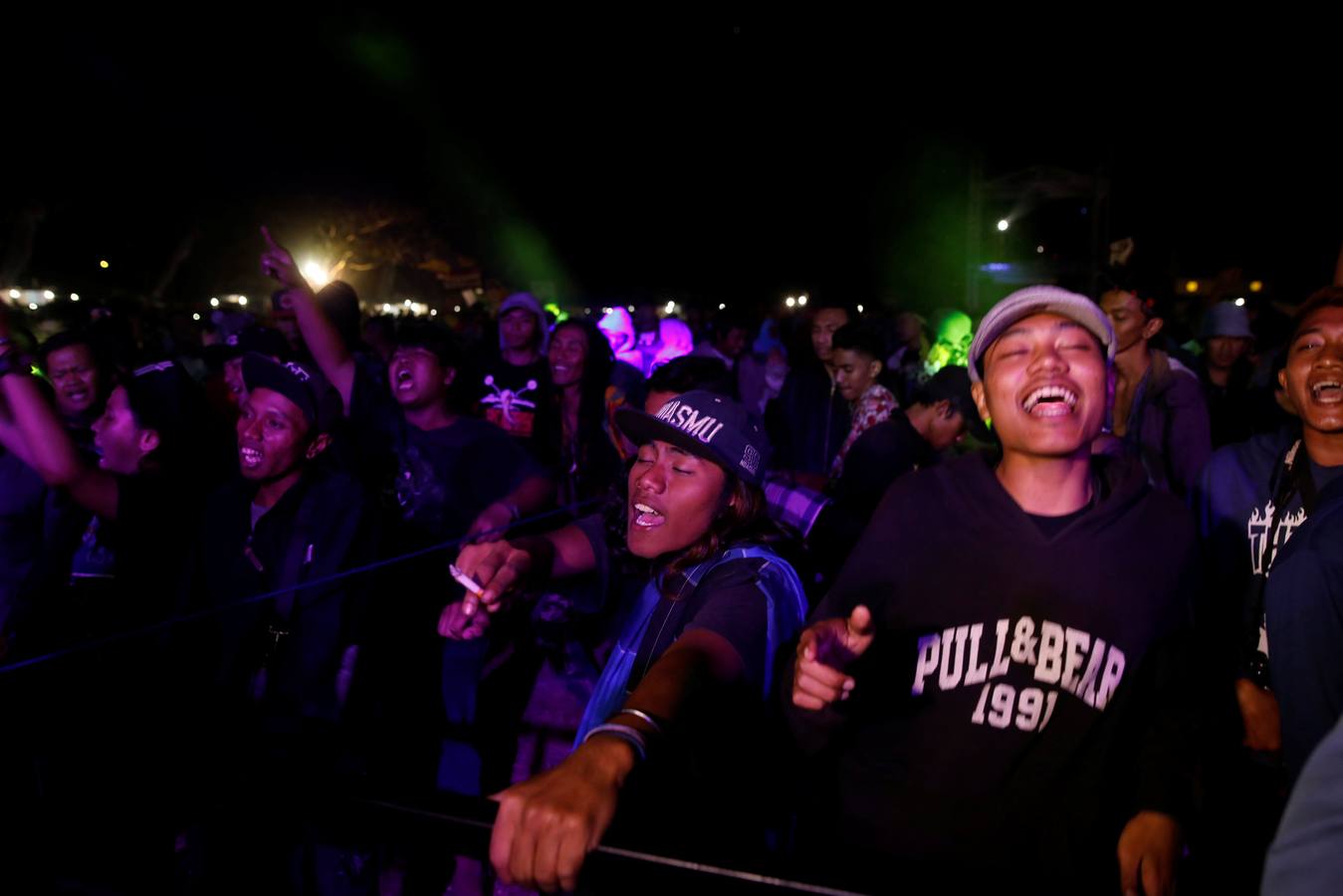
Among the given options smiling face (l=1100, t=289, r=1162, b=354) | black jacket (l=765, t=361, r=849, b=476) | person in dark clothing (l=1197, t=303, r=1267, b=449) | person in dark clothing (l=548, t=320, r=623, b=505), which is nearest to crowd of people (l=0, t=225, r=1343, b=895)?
smiling face (l=1100, t=289, r=1162, b=354)

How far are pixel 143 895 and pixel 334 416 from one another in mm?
2229

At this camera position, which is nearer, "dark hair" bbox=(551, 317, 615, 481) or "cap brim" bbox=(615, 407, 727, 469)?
"cap brim" bbox=(615, 407, 727, 469)

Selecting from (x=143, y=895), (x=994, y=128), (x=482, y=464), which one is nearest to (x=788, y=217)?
(x=994, y=128)

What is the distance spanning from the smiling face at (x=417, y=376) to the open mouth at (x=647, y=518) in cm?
254

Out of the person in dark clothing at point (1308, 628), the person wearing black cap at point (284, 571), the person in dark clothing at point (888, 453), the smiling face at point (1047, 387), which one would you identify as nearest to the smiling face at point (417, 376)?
the person wearing black cap at point (284, 571)

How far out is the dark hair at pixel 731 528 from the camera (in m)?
2.49

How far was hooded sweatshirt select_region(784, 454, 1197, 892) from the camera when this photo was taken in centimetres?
175

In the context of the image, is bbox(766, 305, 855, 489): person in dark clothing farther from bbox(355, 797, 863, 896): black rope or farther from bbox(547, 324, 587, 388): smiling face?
bbox(355, 797, 863, 896): black rope

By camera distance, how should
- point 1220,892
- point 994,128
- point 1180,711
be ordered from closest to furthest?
point 1180,711
point 1220,892
point 994,128

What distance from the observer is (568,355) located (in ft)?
20.4

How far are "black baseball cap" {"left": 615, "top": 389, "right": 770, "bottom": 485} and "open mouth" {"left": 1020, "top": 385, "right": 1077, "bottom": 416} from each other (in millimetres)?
900

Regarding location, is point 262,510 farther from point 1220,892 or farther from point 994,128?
point 994,128

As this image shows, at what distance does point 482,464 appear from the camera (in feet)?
14.8

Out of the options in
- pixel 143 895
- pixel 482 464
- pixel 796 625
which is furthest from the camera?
pixel 482 464
